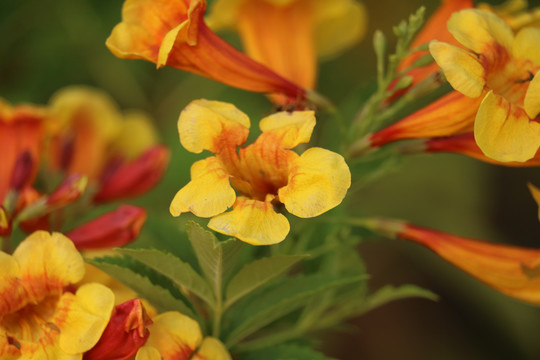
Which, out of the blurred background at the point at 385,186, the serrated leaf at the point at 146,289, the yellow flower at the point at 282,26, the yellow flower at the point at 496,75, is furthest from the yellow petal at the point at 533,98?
the blurred background at the point at 385,186

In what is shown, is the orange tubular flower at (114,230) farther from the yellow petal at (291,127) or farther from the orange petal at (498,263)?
the orange petal at (498,263)

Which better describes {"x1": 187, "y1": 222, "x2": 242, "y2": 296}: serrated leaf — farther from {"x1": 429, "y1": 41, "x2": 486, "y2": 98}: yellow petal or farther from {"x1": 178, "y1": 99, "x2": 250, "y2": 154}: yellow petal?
{"x1": 429, "y1": 41, "x2": 486, "y2": 98}: yellow petal

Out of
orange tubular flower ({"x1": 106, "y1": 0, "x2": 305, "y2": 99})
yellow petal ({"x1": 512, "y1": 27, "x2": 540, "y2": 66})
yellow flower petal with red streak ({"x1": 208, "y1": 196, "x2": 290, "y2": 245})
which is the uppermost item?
orange tubular flower ({"x1": 106, "y1": 0, "x2": 305, "y2": 99})

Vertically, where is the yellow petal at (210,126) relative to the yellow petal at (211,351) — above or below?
above

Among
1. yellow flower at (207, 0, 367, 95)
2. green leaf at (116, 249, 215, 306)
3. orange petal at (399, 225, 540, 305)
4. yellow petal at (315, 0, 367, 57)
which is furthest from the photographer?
yellow petal at (315, 0, 367, 57)

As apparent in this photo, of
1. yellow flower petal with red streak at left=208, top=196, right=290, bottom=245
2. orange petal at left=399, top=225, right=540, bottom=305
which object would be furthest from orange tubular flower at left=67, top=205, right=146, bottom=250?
orange petal at left=399, top=225, right=540, bottom=305

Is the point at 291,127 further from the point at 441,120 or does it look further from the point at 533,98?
the point at 533,98
